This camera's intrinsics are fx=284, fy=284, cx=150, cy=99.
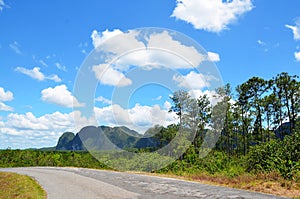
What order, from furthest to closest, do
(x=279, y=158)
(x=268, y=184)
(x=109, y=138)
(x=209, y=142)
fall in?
(x=209, y=142) < (x=109, y=138) < (x=279, y=158) < (x=268, y=184)

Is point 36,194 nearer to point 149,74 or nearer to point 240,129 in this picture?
point 149,74

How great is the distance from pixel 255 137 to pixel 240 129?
13.3 ft

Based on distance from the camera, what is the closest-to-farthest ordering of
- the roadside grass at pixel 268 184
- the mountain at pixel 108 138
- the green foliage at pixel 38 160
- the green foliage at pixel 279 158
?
the roadside grass at pixel 268 184 < the green foliage at pixel 279 158 < the mountain at pixel 108 138 < the green foliage at pixel 38 160

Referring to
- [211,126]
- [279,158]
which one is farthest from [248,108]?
[279,158]

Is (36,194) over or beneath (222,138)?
beneath

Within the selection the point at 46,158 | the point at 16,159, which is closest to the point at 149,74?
the point at 46,158

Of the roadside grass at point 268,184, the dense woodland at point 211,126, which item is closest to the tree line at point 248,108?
the dense woodland at point 211,126

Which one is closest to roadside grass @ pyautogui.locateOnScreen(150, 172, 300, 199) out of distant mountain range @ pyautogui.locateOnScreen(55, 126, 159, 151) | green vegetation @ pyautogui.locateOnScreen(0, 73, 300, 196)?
green vegetation @ pyautogui.locateOnScreen(0, 73, 300, 196)

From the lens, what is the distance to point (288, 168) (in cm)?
1494

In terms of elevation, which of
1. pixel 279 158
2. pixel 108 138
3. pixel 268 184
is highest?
pixel 108 138

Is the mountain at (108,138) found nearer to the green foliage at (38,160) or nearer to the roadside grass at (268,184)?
the green foliage at (38,160)

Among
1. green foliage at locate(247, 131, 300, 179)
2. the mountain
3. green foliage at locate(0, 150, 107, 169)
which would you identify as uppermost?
the mountain

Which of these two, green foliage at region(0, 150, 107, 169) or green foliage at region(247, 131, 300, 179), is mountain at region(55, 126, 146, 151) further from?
green foliage at region(247, 131, 300, 179)

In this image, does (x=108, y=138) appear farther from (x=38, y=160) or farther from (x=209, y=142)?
(x=209, y=142)
